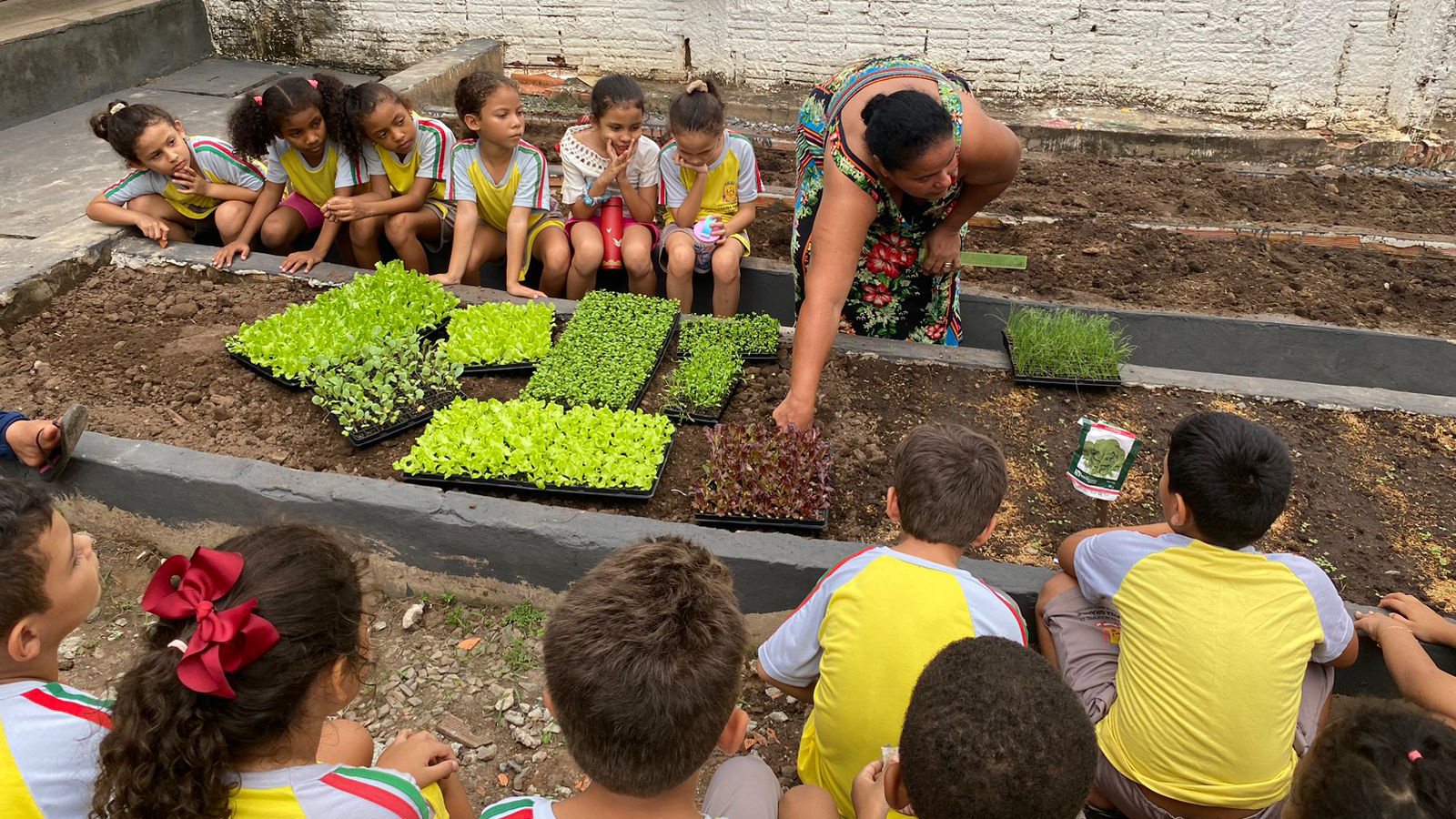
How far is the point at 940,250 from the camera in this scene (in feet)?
13.9

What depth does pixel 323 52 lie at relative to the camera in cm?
968

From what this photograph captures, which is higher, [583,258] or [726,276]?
[583,258]

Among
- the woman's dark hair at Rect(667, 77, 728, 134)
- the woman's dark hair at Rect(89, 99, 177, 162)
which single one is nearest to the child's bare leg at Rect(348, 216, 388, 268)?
the woman's dark hair at Rect(89, 99, 177, 162)

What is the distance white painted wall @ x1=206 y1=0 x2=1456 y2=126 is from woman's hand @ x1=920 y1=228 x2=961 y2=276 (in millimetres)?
5107

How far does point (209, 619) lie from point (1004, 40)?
860cm

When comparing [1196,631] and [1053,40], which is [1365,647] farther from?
[1053,40]

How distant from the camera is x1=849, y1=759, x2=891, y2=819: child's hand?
1.94 metres

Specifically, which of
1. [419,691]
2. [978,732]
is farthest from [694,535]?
[978,732]

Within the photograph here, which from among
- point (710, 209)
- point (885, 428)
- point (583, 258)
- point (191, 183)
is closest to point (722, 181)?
point (710, 209)

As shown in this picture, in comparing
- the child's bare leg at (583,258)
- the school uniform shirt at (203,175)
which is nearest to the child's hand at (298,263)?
the school uniform shirt at (203,175)

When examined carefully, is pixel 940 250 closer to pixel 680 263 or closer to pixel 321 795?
pixel 680 263

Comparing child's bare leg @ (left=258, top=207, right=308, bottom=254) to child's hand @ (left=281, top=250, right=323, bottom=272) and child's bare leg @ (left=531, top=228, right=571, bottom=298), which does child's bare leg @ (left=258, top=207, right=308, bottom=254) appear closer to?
child's hand @ (left=281, top=250, right=323, bottom=272)

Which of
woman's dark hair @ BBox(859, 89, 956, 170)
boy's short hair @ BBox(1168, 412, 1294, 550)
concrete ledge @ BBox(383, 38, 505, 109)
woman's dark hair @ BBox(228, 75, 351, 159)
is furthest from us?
concrete ledge @ BBox(383, 38, 505, 109)

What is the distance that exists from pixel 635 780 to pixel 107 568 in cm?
283
